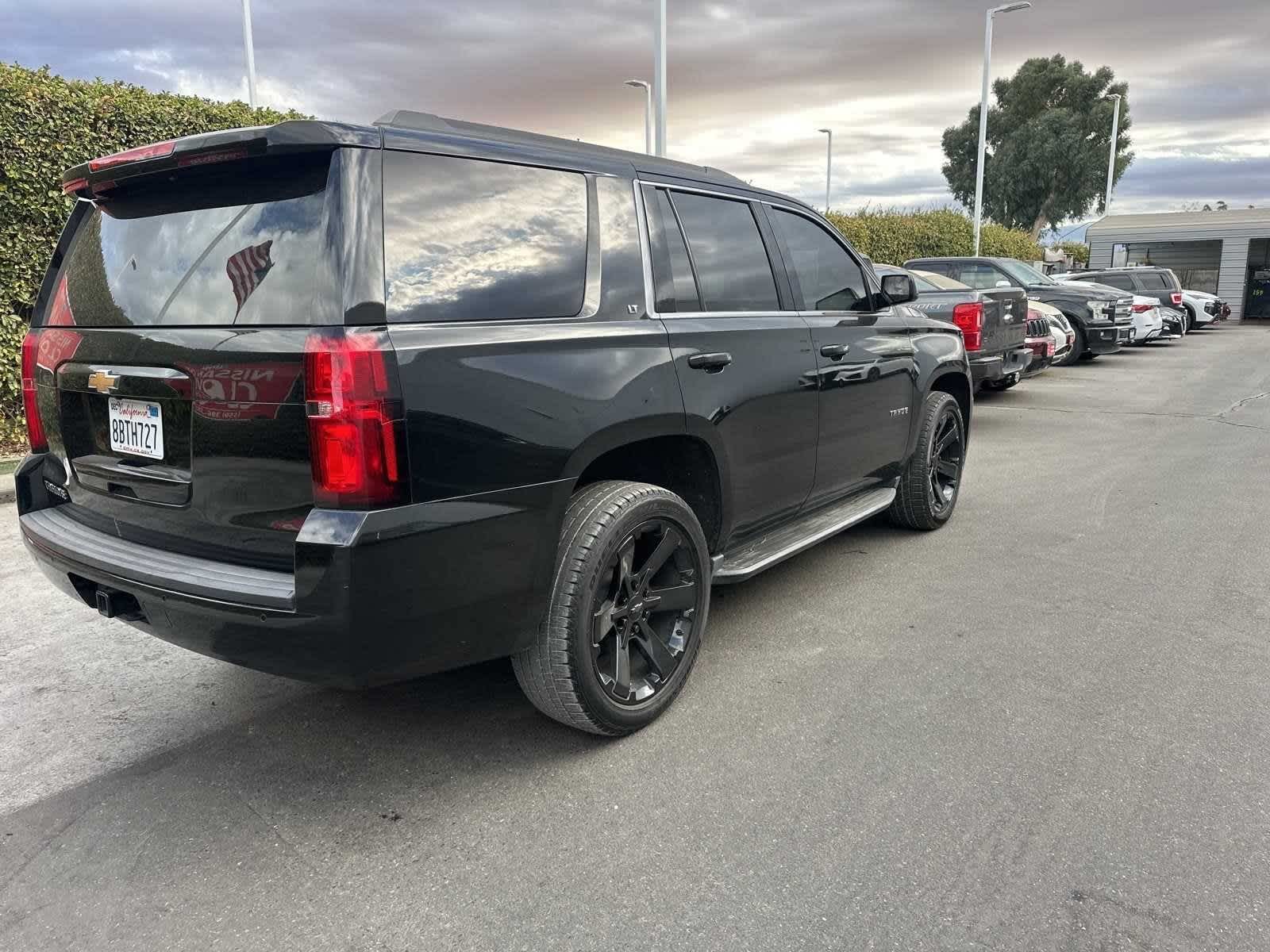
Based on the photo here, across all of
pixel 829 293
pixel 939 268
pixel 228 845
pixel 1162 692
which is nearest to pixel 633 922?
pixel 228 845

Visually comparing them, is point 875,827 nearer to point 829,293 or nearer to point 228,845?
point 228,845

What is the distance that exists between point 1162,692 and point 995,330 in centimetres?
654

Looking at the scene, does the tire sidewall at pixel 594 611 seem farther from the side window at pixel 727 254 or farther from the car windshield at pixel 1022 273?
the car windshield at pixel 1022 273

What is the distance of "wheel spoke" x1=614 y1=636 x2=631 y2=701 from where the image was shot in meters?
3.03

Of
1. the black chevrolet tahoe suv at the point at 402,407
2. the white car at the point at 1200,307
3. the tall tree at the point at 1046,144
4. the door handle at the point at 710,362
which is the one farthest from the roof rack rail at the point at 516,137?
the tall tree at the point at 1046,144

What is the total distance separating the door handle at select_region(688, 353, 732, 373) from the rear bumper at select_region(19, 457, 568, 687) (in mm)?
800

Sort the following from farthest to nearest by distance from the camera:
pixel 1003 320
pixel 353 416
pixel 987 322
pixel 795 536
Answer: pixel 1003 320 → pixel 987 322 → pixel 795 536 → pixel 353 416

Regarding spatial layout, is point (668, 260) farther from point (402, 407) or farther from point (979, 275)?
point (979, 275)

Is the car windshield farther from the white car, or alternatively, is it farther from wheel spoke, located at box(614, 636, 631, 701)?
wheel spoke, located at box(614, 636, 631, 701)

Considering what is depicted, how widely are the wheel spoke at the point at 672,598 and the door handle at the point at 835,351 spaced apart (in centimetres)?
134

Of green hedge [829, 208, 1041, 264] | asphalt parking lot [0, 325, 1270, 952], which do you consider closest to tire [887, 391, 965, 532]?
asphalt parking lot [0, 325, 1270, 952]

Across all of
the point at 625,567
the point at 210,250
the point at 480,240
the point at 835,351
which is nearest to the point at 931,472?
the point at 835,351

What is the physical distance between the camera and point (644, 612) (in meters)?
3.13

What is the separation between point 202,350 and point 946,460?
4398 millimetres
